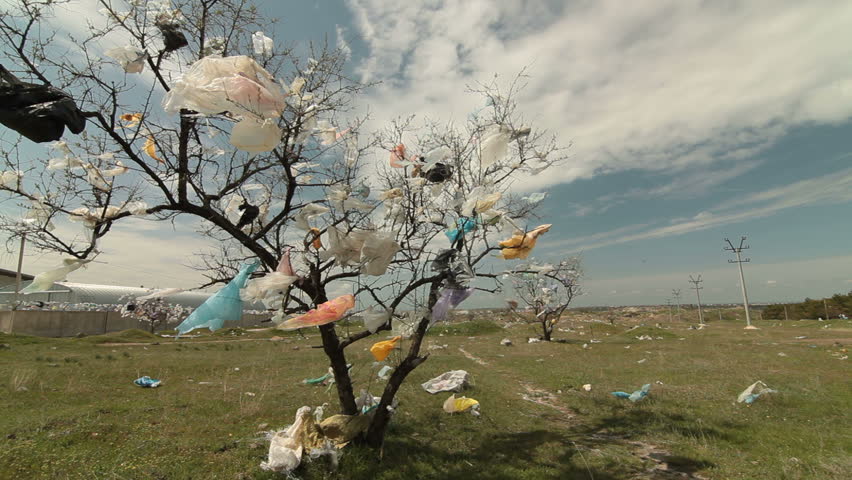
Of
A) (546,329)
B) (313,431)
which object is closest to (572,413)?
(313,431)

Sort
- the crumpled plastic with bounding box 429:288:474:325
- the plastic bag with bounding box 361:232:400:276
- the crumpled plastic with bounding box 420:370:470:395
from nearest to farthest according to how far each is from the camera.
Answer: the plastic bag with bounding box 361:232:400:276 → the crumpled plastic with bounding box 429:288:474:325 → the crumpled plastic with bounding box 420:370:470:395

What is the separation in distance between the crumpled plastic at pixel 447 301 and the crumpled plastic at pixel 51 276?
10.00 ft

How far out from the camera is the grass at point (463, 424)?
12.4 ft

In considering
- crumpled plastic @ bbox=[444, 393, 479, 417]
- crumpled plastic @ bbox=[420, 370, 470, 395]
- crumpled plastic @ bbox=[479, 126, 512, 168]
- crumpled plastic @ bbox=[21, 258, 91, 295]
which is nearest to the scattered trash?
crumpled plastic @ bbox=[420, 370, 470, 395]

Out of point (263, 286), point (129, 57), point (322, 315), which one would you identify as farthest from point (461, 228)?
point (129, 57)

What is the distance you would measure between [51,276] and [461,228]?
3.31 metres

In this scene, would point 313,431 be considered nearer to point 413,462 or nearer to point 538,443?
point 413,462

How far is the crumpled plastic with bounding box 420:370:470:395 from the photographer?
24.2ft

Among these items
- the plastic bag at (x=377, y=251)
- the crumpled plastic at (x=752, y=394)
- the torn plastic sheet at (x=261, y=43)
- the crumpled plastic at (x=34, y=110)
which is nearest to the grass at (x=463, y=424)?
the crumpled plastic at (x=752, y=394)

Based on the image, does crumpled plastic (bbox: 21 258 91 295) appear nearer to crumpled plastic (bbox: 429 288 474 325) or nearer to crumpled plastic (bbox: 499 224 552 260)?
crumpled plastic (bbox: 429 288 474 325)

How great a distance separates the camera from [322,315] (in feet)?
9.21

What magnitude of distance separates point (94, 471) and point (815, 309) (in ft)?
157

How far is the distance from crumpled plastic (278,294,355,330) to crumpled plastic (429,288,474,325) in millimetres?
1112

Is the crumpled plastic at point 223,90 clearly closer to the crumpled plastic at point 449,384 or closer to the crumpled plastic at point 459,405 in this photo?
the crumpled plastic at point 459,405
